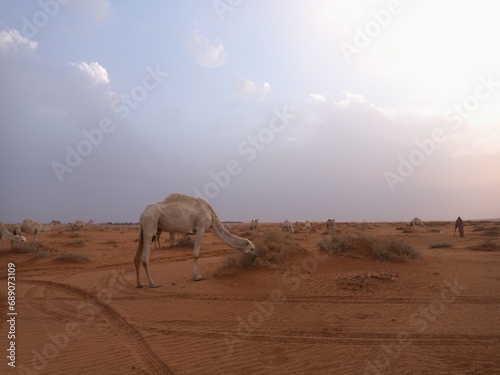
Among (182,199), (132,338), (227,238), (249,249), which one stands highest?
(182,199)

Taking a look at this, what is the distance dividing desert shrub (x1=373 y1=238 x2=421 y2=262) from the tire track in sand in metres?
9.25

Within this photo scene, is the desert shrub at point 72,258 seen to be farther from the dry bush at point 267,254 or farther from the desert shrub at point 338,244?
the desert shrub at point 338,244

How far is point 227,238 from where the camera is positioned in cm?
1260

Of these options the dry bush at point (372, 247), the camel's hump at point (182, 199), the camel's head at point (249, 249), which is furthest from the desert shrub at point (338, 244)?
the camel's hump at point (182, 199)

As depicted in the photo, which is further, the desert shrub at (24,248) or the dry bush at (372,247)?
the desert shrub at (24,248)

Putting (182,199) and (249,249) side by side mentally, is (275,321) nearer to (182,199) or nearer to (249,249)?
(249,249)

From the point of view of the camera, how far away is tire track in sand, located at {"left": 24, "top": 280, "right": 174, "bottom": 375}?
17.1 feet

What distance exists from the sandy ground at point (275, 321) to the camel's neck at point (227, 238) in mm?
927

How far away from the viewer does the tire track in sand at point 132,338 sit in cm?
521

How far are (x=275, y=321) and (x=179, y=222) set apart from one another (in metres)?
5.70

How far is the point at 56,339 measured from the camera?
6.60 m

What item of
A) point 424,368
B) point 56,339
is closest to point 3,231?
point 56,339

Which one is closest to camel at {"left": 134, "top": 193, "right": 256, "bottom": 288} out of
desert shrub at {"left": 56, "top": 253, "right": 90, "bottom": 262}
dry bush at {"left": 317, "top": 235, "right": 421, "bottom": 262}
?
dry bush at {"left": 317, "top": 235, "right": 421, "bottom": 262}

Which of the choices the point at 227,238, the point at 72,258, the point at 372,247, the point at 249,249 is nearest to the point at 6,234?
the point at 72,258
